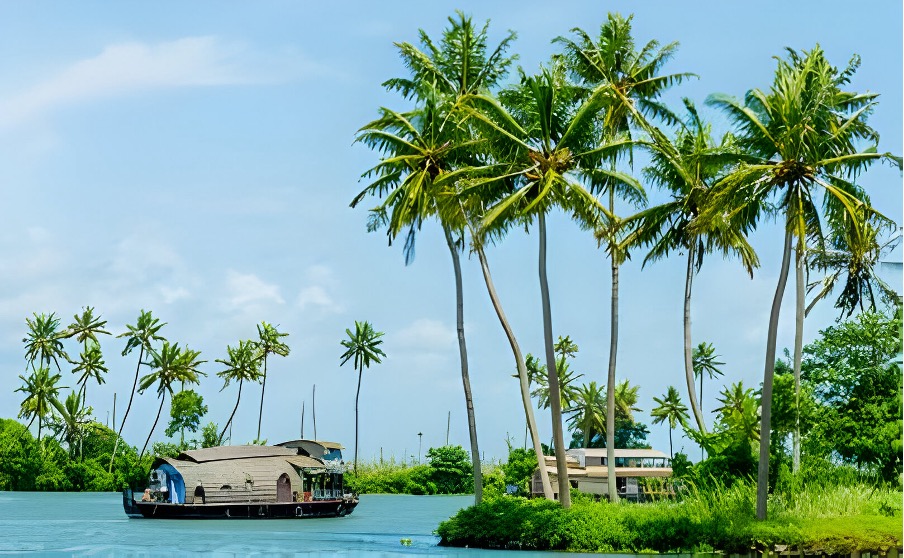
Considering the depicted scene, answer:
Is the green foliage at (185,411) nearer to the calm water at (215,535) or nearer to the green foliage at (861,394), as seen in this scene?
the calm water at (215,535)

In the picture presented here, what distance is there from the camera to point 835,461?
30.0 metres

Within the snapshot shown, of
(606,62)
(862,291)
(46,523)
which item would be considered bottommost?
(46,523)

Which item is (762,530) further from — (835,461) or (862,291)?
(862,291)

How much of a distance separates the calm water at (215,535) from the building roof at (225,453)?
9.28 feet

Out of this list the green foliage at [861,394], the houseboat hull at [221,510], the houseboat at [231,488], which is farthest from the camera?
the houseboat at [231,488]

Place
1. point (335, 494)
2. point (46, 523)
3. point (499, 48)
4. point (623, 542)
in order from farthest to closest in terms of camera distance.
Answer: point (335, 494), point (46, 523), point (499, 48), point (623, 542)

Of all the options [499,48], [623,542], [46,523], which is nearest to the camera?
[623,542]

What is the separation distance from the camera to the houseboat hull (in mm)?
49094

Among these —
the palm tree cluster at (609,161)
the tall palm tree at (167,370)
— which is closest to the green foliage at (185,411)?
the tall palm tree at (167,370)

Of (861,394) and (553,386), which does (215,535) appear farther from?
(861,394)

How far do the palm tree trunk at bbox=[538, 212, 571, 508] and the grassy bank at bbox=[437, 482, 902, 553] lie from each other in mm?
656

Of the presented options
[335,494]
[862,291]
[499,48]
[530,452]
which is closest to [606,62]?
[499,48]

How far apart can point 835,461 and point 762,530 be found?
609 centimetres

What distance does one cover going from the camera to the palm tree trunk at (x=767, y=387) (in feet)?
84.8
